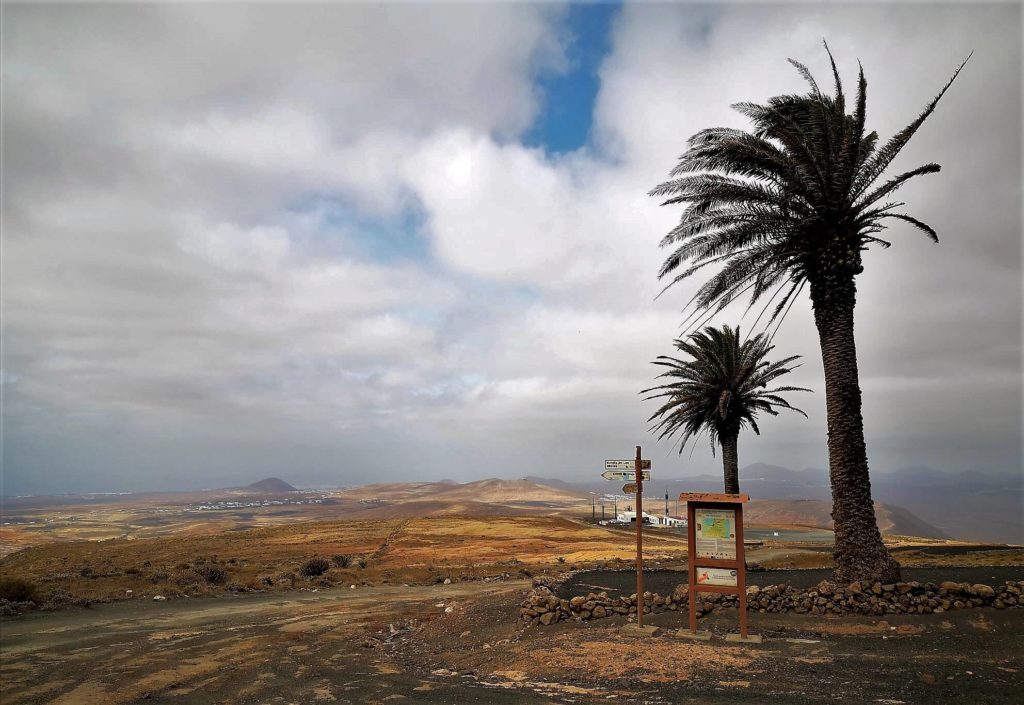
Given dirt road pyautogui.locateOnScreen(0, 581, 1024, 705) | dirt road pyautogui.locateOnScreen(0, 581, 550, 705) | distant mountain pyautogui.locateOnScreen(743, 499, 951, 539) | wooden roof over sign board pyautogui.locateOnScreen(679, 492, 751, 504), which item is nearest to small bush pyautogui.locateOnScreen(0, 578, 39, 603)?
dirt road pyautogui.locateOnScreen(0, 581, 550, 705)

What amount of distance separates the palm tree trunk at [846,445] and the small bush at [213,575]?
24900 mm

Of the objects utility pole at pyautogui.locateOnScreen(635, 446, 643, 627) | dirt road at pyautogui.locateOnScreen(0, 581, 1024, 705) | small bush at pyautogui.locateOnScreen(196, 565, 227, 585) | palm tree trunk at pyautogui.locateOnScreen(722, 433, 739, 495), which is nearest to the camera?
dirt road at pyautogui.locateOnScreen(0, 581, 1024, 705)

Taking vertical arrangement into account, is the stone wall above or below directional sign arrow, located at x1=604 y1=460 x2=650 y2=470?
below

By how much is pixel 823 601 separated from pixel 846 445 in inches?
157

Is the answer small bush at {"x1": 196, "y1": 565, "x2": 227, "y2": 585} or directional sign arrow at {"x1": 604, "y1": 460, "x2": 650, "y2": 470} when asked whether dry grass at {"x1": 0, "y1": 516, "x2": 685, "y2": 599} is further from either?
directional sign arrow at {"x1": 604, "y1": 460, "x2": 650, "y2": 470}

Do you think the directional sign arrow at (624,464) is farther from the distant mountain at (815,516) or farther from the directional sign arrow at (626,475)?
the distant mountain at (815,516)

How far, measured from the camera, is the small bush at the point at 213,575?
25.8 meters

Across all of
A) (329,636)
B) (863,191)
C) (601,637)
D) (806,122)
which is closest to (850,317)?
(863,191)

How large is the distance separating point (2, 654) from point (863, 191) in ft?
80.5

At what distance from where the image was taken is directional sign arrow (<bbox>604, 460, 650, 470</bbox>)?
566 inches

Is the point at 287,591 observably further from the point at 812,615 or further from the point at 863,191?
the point at 863,191

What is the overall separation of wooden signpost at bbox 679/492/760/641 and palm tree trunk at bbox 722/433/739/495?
15.6 metres

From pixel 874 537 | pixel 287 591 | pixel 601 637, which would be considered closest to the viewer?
pixel 601 637

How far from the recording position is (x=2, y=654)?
44.0 ft
